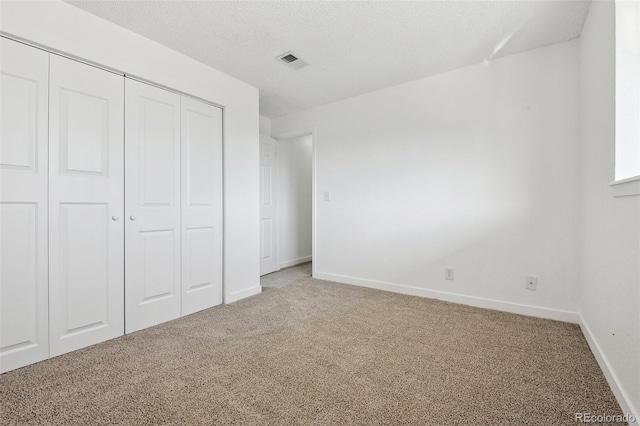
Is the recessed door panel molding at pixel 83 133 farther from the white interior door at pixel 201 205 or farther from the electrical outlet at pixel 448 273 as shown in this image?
the electrical outlet at pixel 448 273

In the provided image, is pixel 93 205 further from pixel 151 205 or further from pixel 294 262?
pixel 294 262

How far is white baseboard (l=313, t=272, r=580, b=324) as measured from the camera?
91.5 inches

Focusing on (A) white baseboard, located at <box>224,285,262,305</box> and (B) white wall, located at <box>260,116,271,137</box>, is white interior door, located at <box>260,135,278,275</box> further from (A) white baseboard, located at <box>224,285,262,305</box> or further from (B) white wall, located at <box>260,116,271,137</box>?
(A) white baseboard, located at <box>224,285,262,305</box>

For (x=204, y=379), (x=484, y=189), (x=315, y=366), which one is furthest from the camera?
(x=484, y=189)

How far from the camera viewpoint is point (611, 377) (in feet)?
4.66

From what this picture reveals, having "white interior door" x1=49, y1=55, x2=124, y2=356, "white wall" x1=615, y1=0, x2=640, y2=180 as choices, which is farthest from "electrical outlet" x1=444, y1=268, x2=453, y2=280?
"white interior door" x1=49, y1=55, x2=124, y2=356

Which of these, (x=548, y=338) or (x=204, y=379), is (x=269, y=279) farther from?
(x=548, y=338)

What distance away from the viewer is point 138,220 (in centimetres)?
220

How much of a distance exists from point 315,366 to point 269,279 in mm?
2205

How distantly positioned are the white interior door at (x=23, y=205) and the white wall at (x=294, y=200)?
280cm

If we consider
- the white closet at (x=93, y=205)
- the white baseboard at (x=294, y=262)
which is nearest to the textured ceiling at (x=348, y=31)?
the white closet at (x=93, y=205)

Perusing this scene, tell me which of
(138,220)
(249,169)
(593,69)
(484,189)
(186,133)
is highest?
(593,69)

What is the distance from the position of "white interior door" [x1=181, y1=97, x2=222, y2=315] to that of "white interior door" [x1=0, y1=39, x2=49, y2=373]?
907mm

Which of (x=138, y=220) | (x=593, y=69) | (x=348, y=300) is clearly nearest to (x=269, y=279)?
(x=348, y=300)
